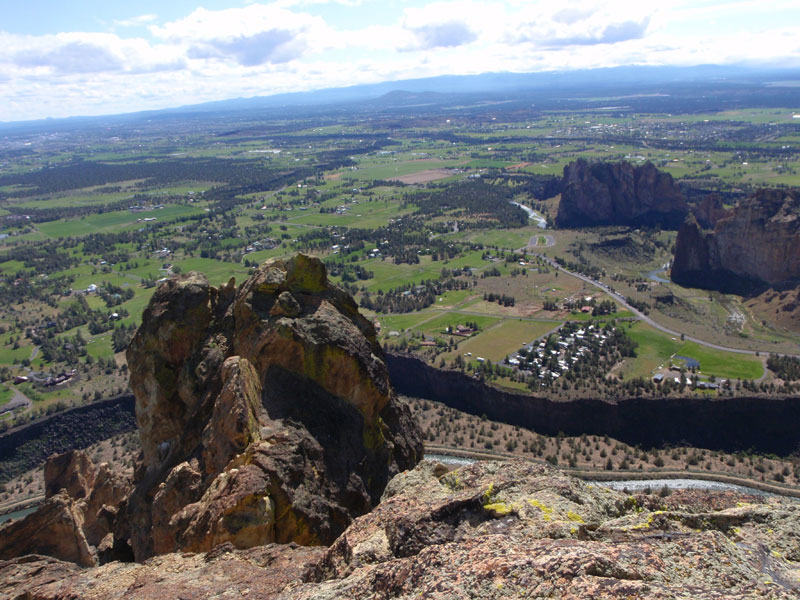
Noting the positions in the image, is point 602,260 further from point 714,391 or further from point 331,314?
point 331,314

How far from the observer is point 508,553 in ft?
39.0

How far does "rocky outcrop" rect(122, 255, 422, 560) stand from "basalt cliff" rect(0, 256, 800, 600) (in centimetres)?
9

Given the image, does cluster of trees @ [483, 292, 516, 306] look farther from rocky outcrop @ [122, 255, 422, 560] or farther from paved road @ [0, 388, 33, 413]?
paved road @ [0, 388, 33, 413]

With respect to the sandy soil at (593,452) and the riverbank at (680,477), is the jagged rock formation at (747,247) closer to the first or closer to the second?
the sandy soil at (593,452)

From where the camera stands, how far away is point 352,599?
12.5m

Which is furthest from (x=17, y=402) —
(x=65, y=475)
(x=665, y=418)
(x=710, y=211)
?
(x=710, y=211)

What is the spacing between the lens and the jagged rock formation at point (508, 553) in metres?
11.0

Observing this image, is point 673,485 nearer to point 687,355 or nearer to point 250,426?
point 687,355

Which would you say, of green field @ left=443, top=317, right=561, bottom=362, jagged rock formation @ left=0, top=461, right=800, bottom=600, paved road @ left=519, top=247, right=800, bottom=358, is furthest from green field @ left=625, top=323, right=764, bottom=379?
jagged rock formation @ left=0, top=461, right=800, bottom=600

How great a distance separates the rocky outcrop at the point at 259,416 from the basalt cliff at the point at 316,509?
0.30 ft

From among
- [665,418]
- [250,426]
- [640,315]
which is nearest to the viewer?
[250,426]

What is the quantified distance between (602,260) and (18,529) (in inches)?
5219

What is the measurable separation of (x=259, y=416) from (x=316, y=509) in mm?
5140

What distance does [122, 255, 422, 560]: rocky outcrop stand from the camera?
2083cm
